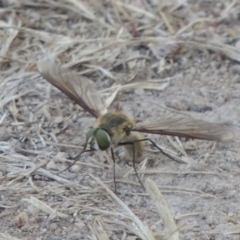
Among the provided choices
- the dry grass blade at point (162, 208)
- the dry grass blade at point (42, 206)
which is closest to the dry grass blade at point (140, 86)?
the dry grass blade at point (162, 208)

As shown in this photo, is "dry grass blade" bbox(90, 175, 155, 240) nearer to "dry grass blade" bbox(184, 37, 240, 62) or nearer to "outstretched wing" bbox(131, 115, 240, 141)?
"outstretched wing" bbox(131, 115, 240, 141)

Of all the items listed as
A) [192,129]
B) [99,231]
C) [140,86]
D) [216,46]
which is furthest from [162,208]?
[216,46]

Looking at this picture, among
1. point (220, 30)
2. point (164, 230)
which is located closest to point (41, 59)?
point (220, 30)

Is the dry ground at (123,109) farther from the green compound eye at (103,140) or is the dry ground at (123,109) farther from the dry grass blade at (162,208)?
the green compound eye at (103,140)

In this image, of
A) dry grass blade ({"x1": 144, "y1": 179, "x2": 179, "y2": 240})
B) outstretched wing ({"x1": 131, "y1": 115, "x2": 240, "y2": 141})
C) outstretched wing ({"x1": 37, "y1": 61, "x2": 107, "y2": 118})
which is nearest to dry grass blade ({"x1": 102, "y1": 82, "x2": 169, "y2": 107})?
outstretched wing ({"x1": 37, "y1": 61, "x2": 107, "y2": 118})

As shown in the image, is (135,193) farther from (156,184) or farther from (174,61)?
(174,61)

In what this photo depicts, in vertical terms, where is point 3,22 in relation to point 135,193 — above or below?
above
